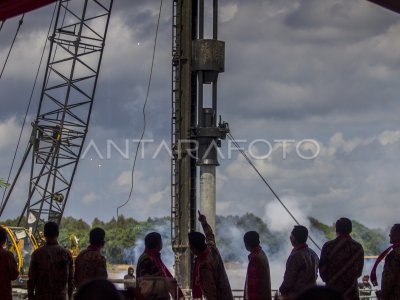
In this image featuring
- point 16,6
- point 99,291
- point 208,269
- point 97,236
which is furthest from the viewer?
point 16,6

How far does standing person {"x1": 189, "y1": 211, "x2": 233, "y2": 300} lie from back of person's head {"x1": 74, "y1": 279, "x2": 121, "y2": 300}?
4.47 metres

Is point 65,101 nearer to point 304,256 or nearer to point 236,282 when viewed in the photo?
point 236,282

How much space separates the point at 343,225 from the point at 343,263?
0.45 meters

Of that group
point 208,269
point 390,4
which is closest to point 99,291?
point 208,269

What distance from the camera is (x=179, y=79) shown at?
19.0 m

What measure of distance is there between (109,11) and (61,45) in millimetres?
2002

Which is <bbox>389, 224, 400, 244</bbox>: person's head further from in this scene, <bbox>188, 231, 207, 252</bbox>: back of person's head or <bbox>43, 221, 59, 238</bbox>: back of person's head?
<bbox>43, 221, 59, 238</bbox>: back of person's head

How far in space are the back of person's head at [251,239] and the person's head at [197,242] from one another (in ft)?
2.01

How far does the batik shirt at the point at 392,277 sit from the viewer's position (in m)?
9.18

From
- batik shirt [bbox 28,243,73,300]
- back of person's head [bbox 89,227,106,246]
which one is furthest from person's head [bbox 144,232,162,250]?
batik shirt [bbox 28,243,73,300]

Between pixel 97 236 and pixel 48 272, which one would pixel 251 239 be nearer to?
pixel 97 236

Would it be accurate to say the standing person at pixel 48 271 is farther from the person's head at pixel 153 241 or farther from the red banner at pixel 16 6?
the red banner at pixel 16 6

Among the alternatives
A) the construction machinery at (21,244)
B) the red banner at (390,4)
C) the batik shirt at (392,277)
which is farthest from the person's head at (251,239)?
the construction machinery at (21,244)

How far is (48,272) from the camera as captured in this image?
8859 millimetres
